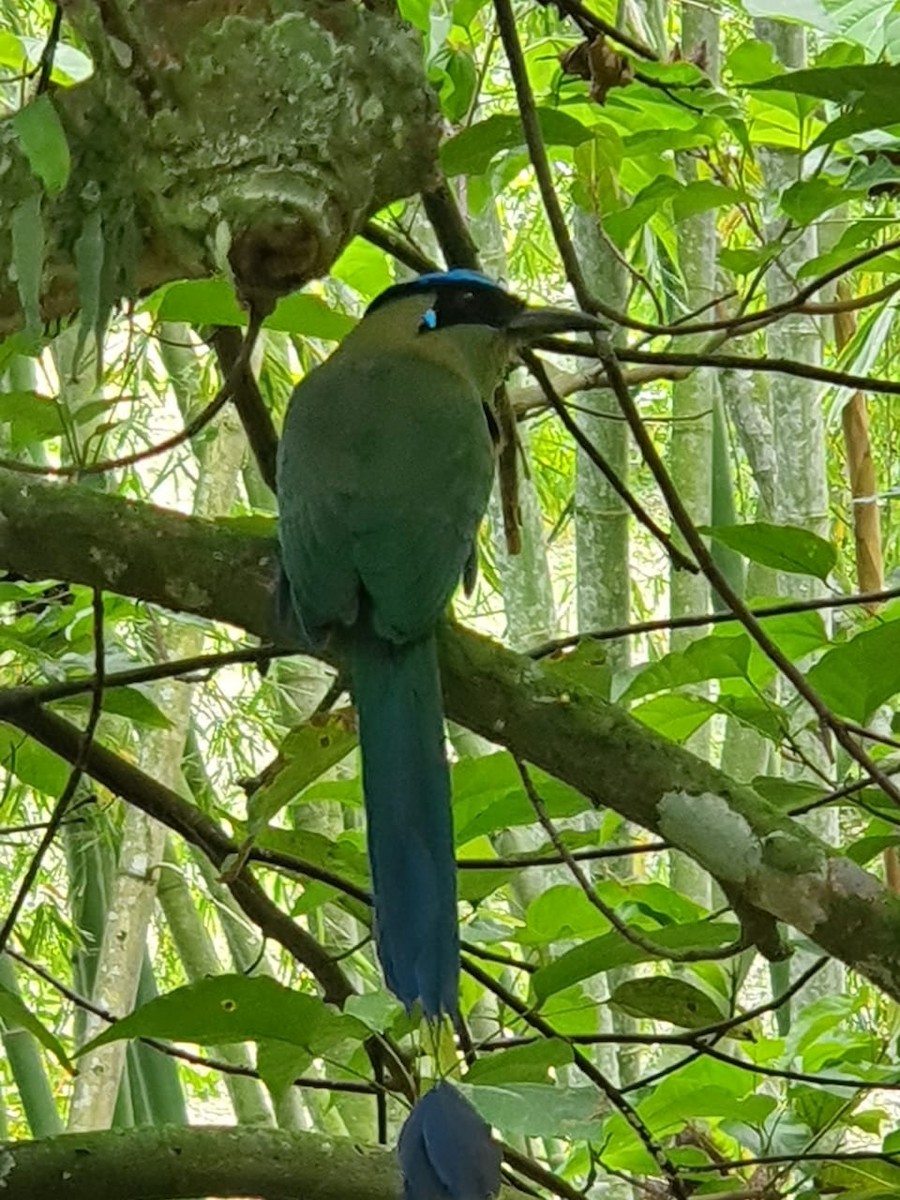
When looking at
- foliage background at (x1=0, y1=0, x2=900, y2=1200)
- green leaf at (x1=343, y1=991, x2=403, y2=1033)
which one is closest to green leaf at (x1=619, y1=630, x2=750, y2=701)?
foliage background at (x1=0, y1=0, x2=900, y2=1200)

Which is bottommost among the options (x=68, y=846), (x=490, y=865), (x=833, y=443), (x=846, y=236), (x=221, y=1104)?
(x=221, y=1104)

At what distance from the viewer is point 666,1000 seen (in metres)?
0.81

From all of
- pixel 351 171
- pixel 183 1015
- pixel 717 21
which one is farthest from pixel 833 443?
pixel 183 1015

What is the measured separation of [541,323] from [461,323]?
53 mm

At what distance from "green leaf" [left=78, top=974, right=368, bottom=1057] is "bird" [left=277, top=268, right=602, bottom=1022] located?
0.04 meters

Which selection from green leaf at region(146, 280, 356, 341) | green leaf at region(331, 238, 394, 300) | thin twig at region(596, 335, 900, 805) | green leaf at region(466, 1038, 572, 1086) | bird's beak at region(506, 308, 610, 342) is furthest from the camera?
green leaf at region(331, 238, 394, 300)

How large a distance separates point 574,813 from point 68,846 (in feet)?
3.22

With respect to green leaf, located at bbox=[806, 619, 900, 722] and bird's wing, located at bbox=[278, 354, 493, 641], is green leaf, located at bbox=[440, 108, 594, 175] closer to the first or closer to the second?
bird's wing, located at bbox=[278, 354, 493, 641]

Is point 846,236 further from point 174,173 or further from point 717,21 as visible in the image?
point 717,21

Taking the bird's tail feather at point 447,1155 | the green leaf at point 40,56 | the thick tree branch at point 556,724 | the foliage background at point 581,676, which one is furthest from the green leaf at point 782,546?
the green leaf at point 40,56

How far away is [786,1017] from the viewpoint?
1.36 metres

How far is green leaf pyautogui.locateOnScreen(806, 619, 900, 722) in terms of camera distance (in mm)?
729

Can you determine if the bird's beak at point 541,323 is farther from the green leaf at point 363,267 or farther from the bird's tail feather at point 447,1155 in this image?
the bird's tail feather at point 447,1155

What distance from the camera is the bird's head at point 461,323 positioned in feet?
3.46
